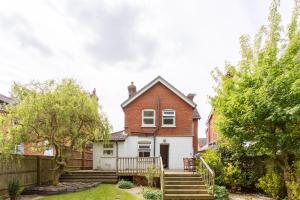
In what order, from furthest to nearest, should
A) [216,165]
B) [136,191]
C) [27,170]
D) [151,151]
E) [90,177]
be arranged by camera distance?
[151,151] < [90,177] < [136,191] < [216,165] < [27,170]

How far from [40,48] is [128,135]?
520 inches

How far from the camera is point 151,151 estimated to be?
2684 centimetres

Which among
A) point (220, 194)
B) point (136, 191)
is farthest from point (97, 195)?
point (220, 194)

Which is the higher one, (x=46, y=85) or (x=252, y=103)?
(x=46, y=85)

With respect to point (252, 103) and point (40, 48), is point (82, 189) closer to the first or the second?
point (40, 48)

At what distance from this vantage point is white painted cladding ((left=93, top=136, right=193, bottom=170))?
26.6 m

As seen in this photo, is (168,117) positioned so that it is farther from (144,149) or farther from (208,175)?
(208,175)

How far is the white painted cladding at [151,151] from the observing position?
87.4 ft

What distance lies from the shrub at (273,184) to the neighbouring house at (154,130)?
415 inches

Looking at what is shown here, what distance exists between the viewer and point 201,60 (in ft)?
55.3

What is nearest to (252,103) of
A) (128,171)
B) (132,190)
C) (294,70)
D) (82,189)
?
(294,70)

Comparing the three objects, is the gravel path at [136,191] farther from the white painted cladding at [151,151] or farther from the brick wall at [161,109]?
the brick wall at [161,109]

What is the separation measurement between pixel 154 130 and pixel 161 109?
180 cm

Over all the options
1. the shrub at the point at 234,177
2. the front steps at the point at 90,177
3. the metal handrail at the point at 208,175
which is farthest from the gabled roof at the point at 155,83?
the shrub at the point at 234,177
